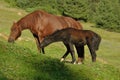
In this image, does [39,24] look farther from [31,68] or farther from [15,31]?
[31,68]

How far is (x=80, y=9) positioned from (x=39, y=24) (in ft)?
261

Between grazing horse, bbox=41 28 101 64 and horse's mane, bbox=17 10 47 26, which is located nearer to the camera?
grazing horse, bbox=41 28 101 64

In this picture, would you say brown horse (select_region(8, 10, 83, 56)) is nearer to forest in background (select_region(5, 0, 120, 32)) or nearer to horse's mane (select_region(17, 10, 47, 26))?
horse's mane (select_region(17, 10, 47, 26))

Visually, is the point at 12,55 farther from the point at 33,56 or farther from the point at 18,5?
the point at 18,5

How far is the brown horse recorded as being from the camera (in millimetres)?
19469

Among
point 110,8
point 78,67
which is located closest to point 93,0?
point 110,8

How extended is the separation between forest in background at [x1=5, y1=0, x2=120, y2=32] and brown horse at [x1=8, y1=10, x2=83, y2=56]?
7124 centimetres

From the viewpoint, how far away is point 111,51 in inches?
1802

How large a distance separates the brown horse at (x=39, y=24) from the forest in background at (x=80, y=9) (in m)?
71.2

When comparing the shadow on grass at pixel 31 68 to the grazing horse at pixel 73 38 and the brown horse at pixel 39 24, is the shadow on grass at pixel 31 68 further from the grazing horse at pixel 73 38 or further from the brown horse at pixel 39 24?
the brown horse at pixel 39 24

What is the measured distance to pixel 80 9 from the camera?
98.5 meters

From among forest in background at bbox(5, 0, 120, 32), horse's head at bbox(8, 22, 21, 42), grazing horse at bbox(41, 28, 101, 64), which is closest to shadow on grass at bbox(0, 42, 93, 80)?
grazing horse at bbox(41, 28, 101, 64)

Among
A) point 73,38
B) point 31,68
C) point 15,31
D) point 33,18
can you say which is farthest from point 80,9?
point 31,68

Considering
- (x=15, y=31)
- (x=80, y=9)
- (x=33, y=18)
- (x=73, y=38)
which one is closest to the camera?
(x=73, y=38)
